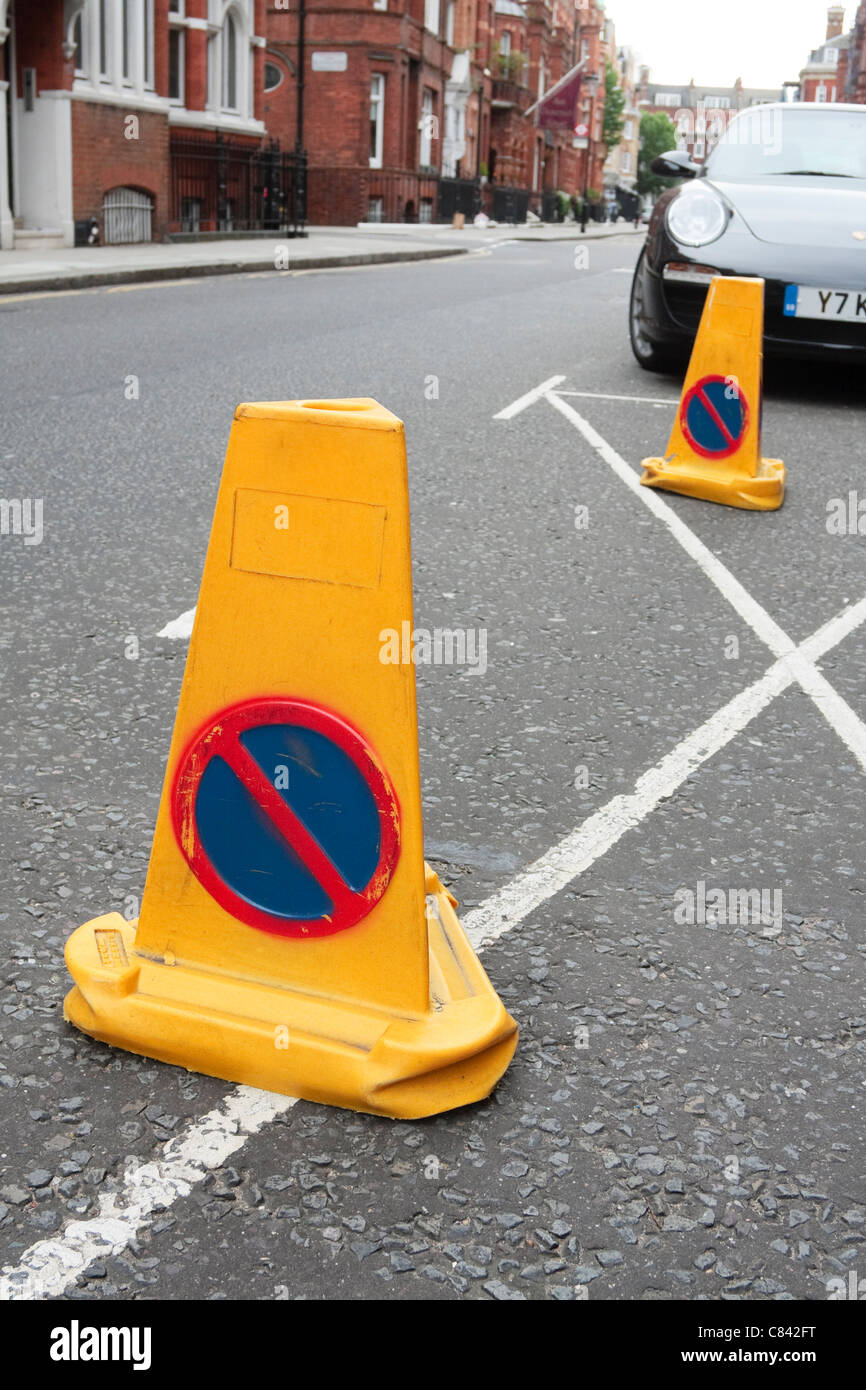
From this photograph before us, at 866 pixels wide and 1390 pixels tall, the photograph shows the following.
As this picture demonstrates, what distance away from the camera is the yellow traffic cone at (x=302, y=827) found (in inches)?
82.8

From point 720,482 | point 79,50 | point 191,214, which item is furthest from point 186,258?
point 720,482

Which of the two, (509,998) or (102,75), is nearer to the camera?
(509,998)

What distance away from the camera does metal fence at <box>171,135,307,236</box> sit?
26.4 meters

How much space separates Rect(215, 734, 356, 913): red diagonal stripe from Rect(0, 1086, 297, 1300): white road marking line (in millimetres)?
319

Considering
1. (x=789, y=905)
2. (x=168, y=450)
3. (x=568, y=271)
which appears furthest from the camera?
(x=568, y=271)

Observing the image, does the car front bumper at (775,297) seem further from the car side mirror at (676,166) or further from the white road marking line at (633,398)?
the car side mirror at (676,166)

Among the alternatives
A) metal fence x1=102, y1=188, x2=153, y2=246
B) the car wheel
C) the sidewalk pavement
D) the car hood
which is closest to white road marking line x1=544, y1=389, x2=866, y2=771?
the car hood

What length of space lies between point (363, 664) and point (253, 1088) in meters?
0.67

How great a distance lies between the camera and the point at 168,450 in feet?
22.4

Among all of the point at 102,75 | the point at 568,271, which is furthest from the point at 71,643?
the point at 102,75

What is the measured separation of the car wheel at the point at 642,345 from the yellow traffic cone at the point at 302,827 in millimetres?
7200

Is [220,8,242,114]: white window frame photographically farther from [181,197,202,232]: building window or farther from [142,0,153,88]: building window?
[142,0,153,88]: building window

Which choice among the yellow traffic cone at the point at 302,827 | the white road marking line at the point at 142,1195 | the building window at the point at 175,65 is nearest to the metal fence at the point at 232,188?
the building window at the point at 175,65
